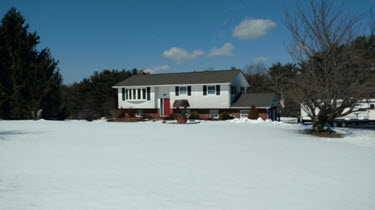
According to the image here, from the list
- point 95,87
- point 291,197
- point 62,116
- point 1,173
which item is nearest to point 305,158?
point 291,197

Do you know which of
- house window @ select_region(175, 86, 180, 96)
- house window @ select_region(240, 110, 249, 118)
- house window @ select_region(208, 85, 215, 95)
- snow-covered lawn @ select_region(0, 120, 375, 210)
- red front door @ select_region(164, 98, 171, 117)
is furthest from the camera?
red front door @ select_region(164, 98, 171, 117)

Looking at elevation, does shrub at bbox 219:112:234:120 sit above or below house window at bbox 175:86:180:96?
below

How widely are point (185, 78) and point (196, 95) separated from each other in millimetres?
3356

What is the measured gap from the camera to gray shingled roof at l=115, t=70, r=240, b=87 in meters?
30.4

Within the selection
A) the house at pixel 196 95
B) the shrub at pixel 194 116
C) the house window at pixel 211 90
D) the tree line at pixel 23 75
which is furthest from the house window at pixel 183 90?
the tree line at pixel 23 75

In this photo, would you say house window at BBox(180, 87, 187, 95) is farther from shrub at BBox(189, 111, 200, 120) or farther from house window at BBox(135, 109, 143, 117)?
house window at BBox(135, 109, 143, 117)

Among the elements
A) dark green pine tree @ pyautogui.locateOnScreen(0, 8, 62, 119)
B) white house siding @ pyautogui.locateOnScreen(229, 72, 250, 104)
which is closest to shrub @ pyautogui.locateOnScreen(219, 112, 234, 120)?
white house siding @ pyautogui.locateOnScreen(229, 72, 250, 104)

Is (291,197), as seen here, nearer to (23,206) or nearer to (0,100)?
(23,206)

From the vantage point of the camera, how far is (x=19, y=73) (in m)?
27.2

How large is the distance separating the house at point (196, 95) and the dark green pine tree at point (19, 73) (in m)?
9.23

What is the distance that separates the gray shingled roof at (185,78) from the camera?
30.4m

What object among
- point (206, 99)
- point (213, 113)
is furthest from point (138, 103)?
point (213, 113)

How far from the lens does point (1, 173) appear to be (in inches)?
259

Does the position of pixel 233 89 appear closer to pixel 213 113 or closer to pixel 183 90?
pixel 213 113
